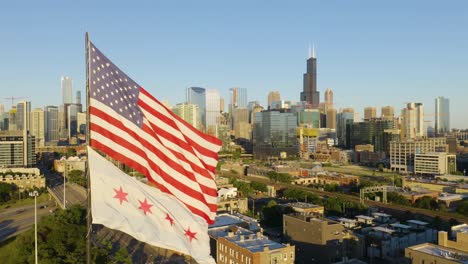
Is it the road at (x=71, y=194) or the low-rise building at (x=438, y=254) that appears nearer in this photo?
the low-rise building at (x=438, y=254)

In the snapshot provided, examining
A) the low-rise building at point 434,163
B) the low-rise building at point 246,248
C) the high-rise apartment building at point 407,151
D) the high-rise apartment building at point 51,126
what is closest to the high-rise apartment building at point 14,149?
the low-rise building at point 246,248

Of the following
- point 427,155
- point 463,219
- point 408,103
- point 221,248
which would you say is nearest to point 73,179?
point 221,248

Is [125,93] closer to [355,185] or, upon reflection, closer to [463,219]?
[463,219]

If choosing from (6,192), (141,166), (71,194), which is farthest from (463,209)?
(6,192)

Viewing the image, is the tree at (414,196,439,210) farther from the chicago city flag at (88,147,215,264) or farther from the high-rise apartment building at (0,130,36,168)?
the high-rise apartment building at (0,130,36,168)

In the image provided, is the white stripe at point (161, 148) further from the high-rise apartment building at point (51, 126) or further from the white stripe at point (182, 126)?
the high-rise apartment building at point (51, 126)

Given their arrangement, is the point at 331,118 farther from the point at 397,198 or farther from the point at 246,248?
the point at 246,248
